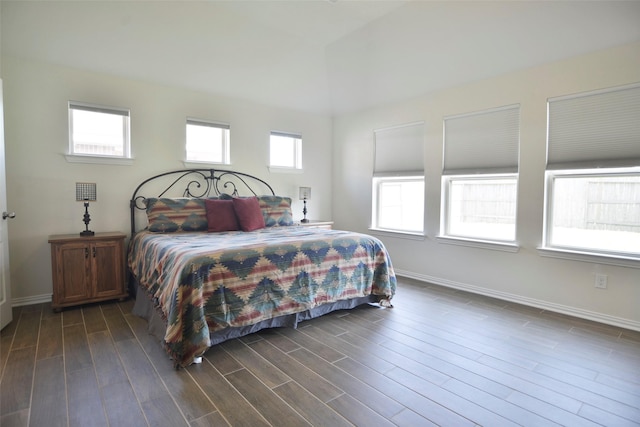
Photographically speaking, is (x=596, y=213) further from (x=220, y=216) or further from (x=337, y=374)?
(x=220, y=216)

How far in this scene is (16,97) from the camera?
3.37 m

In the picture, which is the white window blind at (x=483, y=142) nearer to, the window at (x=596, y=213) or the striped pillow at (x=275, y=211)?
the window at (x=596, y=213)

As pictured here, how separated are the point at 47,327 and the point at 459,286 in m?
4.20

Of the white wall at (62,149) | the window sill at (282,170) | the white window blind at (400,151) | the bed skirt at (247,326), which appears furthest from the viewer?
the window sill at (282,170)

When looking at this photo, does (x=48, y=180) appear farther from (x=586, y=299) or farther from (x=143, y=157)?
(x=586, y=299)

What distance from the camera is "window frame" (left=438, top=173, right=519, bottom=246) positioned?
12.3 ft

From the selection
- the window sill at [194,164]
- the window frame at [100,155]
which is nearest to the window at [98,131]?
the window frame at [100,155]

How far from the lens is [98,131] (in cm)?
388

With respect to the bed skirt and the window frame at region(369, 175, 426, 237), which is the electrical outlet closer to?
the window frame at region(369, 175, 426, 237)

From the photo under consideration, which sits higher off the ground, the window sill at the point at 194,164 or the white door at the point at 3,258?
the window sill at the point at 194,164

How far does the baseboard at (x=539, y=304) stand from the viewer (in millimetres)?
3055

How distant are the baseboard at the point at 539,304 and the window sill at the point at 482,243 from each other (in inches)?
18.9

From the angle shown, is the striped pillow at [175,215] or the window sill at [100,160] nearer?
the window sill at [100,160]

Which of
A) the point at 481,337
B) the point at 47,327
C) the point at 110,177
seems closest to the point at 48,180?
the point at 110,177
